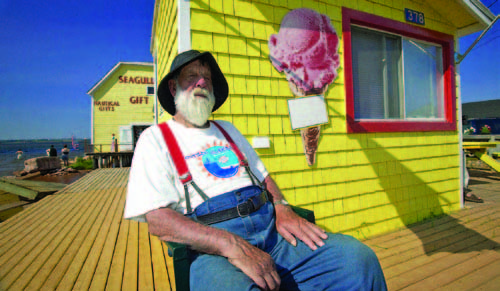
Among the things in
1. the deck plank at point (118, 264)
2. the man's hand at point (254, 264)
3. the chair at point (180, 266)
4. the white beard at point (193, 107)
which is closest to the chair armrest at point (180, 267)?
the chair at point (180, 266)

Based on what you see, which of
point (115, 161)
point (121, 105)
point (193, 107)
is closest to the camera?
point (193, 107)

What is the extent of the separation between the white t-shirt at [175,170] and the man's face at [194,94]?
3.7 inches

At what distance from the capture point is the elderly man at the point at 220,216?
1318 mm

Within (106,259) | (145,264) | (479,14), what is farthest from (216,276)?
(479,14)

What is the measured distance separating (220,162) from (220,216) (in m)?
0.36

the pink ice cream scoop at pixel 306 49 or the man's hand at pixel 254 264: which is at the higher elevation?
the pink ice cream scoop at pixel 306 49

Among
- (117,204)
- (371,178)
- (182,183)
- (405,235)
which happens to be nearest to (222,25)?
(182,183)

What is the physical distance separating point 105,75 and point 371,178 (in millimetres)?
17666

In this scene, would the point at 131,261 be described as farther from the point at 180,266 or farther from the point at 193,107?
the point at 193,107

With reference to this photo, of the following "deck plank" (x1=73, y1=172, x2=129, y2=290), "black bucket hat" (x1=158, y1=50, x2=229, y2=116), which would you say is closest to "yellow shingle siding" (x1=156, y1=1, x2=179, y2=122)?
"black bucket hat" (x1=158, y1=50, x2=229, y2=116)

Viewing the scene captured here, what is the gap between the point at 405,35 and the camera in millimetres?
4137

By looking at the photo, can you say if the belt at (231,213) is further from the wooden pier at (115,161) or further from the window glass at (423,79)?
Answer: the wooden pier at (115,161)

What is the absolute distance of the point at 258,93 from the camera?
3.02 metres

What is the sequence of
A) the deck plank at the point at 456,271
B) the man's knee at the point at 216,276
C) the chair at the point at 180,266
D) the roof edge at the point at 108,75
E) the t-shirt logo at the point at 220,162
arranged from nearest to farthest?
the man's knee at the point at 216,276 → the chair at the point at 180,266 → the t-shirt logo at the point at 220,162 → the deck plank at the point at 456,271 → the roof edge at the point at 108,75
